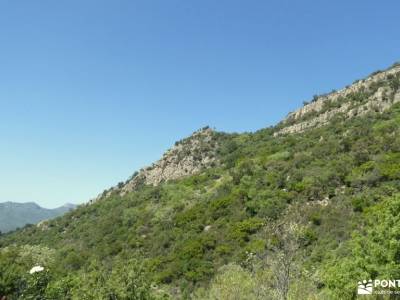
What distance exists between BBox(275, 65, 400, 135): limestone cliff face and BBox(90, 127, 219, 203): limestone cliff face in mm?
17256

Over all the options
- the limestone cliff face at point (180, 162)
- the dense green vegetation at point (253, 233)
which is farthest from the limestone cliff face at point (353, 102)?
the limestone cliff face at point (180, 162)

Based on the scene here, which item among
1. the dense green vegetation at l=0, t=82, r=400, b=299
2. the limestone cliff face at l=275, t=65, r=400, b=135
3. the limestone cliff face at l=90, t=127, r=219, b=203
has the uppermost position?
the limestone cliff face at l=275, t=65, r=400, b=135

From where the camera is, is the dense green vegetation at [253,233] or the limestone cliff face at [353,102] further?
the limestone cliff face at [353,102]

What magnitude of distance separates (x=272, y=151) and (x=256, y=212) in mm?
24225

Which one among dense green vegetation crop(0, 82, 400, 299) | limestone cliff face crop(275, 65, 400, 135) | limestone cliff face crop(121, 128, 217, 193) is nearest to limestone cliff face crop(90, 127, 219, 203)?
limestone cliff face crop(121, 128, 217, 193)

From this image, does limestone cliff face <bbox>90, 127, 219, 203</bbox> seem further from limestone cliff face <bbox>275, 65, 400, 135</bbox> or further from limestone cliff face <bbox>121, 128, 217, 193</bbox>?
limestone cliff face <bbox>275, 65, 400, 135</bbox>

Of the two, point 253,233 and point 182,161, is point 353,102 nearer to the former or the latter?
point 182,161

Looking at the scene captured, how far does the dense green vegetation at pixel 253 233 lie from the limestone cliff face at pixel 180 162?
14.2m

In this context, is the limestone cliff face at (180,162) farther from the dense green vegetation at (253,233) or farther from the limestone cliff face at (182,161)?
the dense green vegetation at (253,233)

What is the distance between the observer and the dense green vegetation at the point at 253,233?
931 inches

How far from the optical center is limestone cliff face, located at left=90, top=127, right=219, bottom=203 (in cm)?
9481

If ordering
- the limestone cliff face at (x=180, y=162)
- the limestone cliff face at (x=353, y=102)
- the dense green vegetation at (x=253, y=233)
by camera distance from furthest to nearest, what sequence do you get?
the limestone cliff face at (x=180, y=162) → the limestone cliff face at (x=353, y=102) → the dense green vegetation at (x=253, y=233)

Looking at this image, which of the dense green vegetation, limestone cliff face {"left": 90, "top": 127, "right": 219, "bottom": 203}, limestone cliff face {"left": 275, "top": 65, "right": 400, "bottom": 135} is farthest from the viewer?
limestone cliff face {"left": 90, "top": 127, "right": 219, "bottom": 203}

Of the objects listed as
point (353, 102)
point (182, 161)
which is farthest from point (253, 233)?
point (182, 161)
